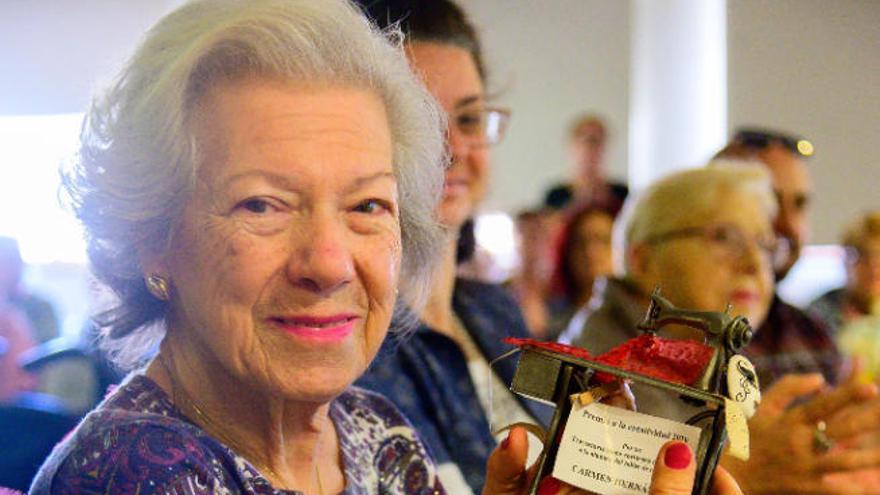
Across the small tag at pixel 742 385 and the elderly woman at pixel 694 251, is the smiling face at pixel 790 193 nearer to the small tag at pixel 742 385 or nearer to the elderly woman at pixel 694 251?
the elderly woman at pixel 694 251

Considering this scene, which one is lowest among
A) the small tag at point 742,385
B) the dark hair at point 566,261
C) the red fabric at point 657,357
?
the dark hair at point 566,261

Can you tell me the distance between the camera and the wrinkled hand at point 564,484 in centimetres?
87

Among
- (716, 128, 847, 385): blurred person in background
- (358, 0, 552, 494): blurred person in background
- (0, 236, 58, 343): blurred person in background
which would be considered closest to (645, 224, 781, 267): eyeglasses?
(716, 128, 847, 385): blurred person in background

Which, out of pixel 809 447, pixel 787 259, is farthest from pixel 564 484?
pixel 787 259

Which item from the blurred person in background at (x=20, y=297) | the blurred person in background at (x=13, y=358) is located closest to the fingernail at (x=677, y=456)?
the blurred person in background at (x=13, y=358)

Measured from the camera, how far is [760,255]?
224 centimetres

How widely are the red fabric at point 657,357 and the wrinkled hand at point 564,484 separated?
7 cm

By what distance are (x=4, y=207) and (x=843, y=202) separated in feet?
14.4

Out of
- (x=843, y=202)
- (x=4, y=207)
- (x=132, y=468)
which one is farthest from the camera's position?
(x=843, y=202)

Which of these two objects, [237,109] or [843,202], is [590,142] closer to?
[843,202]

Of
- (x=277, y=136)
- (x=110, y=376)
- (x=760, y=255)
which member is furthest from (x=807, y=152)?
(x=277, y=136)

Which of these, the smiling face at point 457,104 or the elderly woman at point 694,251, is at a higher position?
the smiling face at point 457,104

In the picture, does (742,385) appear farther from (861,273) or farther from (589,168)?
(589,168)

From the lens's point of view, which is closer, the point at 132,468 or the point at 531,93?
the point at 132,468
